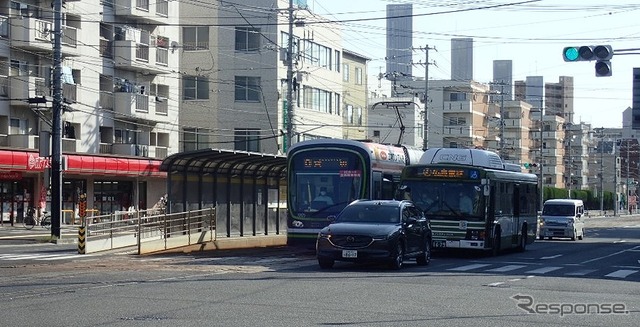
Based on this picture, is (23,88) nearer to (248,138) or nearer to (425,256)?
(248,138)

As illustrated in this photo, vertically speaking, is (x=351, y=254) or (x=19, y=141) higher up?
(x=19, y=141)

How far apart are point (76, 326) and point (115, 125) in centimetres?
4677

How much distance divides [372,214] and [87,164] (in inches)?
1254

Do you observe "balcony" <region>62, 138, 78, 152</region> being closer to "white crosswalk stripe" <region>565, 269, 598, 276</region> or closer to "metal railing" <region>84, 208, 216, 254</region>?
"metal railing" <region>84, 208, 216, 254</region>

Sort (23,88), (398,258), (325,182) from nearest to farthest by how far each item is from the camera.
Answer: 1. (398,258)
2. (325,182)
3. (23,88)

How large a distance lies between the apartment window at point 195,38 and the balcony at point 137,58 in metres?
6.85

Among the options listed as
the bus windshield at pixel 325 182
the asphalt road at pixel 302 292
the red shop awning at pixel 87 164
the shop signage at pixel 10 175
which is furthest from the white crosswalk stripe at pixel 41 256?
the shop signage at pixel 10 175

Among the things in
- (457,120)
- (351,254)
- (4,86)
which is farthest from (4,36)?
(457,120)

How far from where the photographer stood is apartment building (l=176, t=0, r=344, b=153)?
2665 inches

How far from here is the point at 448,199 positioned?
3139cm

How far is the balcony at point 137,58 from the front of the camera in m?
58.1

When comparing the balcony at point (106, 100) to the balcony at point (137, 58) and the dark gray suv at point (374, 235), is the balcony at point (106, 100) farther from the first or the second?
the dark gray suv at point (374, 235)

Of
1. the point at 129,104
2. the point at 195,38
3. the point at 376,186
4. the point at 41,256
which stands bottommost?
the point at 41,256

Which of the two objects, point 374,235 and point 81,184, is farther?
point 81,184
